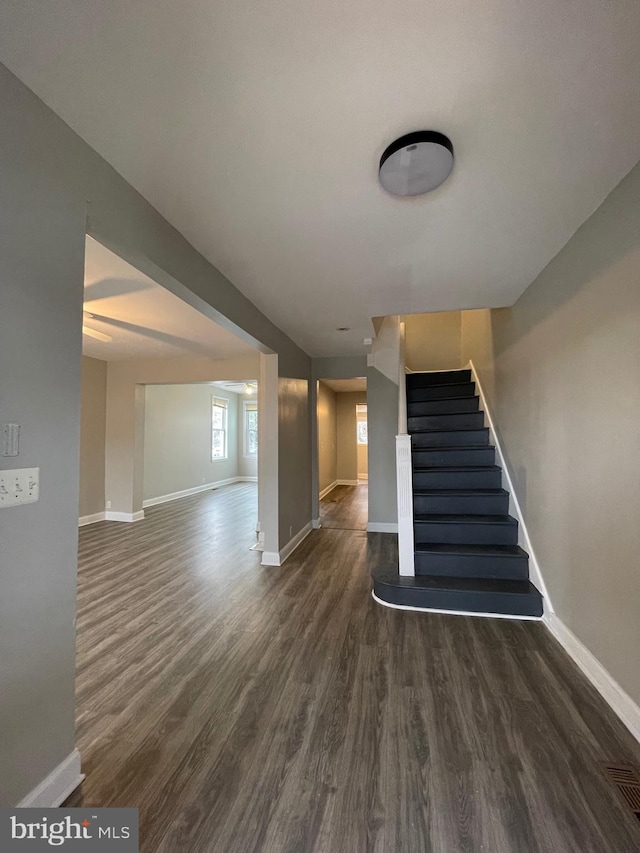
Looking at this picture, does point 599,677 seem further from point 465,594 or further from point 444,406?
point 444,406

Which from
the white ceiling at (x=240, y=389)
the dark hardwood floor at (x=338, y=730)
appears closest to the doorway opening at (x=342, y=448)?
the white ceiling at (x=240, y=389)

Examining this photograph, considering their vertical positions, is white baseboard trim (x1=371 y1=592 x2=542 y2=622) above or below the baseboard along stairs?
below

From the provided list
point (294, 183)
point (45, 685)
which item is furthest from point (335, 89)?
point (45, 685)

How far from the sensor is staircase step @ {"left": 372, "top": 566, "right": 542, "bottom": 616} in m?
2.47

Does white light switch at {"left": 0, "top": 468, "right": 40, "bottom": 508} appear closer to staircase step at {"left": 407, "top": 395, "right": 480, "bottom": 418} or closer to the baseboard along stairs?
the baseboard along stairs

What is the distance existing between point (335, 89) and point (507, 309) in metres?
2.68

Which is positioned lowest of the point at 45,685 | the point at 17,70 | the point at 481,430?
the point at 45,685

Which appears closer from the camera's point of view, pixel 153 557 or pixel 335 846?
pixel 335 846

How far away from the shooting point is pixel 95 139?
4.14 feet

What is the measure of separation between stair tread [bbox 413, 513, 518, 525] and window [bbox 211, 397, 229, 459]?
6.91 m

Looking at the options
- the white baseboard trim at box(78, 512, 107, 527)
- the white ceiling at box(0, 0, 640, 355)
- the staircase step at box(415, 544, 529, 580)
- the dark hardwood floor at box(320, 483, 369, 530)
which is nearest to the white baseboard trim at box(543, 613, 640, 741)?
the staircase step at box(415, 544, 529, 580)

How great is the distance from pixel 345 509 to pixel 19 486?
18.4 ft

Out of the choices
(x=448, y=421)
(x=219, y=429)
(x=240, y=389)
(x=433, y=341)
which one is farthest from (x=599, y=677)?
(x=219, y=429)

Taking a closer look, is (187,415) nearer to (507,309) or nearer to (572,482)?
(507,309)
